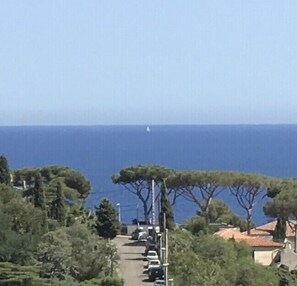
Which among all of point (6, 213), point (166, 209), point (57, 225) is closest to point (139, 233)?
point (166, 209)

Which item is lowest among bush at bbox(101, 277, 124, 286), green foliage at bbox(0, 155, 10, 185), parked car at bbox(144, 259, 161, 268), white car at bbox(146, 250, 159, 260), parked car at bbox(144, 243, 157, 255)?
parked car at bbox(144, 243, 157, 255)

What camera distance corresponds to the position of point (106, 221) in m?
34.3

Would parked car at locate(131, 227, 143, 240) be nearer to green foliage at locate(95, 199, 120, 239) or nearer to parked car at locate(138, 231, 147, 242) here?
parked car at locate(138, 231, 147, 242)

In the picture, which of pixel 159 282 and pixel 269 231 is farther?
pixel 269 231

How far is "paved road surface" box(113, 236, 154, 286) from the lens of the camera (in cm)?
2741

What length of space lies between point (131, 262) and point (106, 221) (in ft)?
11.8

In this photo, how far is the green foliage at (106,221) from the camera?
112 ft

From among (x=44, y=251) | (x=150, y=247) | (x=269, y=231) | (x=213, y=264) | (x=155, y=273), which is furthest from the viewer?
(x=269, y=231)

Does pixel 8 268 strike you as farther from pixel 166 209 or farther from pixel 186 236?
pixel 166 209

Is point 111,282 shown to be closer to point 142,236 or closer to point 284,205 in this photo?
point 142,236

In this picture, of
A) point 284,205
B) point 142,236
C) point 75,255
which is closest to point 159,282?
point 75,255

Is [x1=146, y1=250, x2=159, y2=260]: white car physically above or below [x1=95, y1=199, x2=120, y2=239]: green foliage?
below

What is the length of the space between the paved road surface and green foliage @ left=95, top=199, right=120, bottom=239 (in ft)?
2.55

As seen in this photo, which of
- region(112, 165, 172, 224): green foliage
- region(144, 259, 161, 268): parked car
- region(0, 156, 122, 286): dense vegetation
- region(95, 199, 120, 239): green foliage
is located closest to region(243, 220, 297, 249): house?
region(112, 165, 172, 224): green foliage
